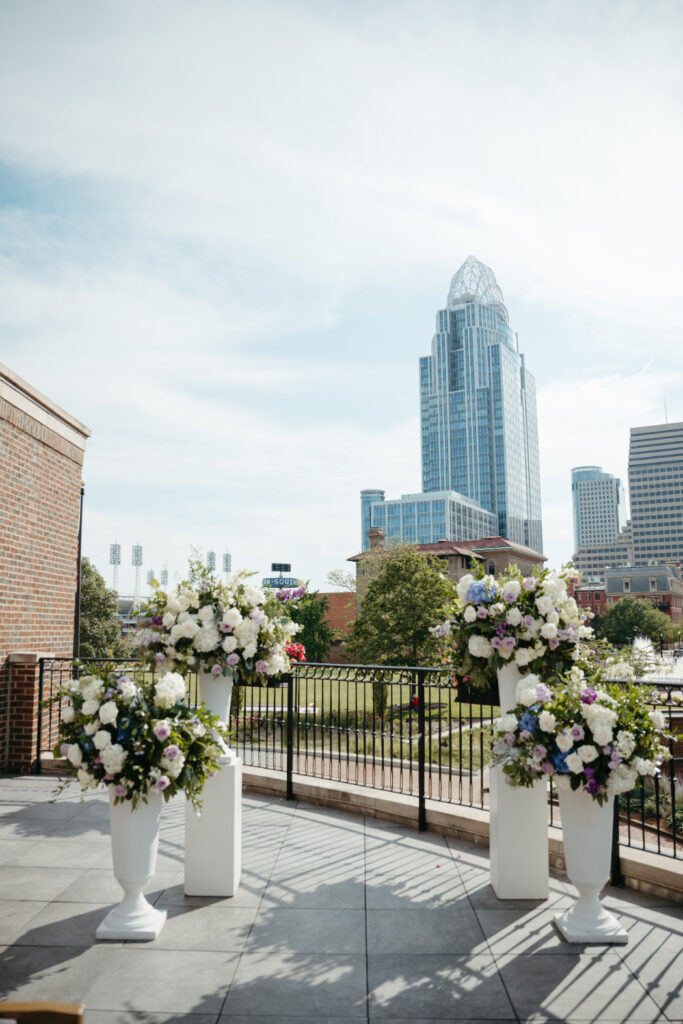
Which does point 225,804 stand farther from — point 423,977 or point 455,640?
point 455,640

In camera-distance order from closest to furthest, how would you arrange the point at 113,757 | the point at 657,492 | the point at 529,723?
1. the point at 113,757
2. the point at 529,723
3. the point at 657,492

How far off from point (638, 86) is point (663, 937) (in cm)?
666

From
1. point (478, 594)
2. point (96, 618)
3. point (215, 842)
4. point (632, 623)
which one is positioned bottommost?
point (632, 623)

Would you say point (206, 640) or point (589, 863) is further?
point (206, 640)

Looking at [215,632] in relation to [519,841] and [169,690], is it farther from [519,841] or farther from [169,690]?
[519,841]

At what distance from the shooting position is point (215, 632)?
192 inches

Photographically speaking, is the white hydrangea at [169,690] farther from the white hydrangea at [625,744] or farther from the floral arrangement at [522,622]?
the white hydrangea at [625,744]

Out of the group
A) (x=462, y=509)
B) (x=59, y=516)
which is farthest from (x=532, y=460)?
(x=59, y=516)

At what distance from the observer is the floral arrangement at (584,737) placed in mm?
3928

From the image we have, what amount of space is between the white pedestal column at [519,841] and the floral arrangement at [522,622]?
0.82 meters

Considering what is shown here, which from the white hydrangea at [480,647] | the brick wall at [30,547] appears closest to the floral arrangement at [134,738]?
the white hydrangea at [480,647]

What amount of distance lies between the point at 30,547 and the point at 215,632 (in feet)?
17.2

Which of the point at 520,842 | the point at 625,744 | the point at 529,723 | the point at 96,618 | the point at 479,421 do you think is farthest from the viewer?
the point at 479,421

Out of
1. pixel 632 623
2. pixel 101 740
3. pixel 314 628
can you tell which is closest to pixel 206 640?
pixel 101 740
